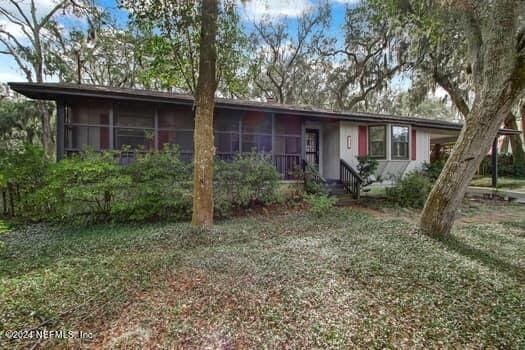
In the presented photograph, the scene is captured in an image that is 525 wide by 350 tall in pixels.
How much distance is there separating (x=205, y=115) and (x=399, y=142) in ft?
29.4

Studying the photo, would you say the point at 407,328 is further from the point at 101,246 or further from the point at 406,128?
the point at 406,128

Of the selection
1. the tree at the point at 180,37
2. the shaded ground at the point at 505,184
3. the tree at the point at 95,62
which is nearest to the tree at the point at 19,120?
the tree at the point at 95,62

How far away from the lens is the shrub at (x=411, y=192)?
9133 mm

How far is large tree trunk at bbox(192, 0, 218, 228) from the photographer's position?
5.28m

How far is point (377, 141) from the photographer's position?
11.3 metres

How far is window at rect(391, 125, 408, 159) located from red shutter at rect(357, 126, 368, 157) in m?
1.12

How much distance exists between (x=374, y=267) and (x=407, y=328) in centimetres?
126

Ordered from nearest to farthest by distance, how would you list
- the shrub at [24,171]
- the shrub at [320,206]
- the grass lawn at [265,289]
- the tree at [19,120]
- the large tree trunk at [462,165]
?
the grass lawn at [265,289], the large tree trunk at [462,165], the shrub at [24,171], the shrub at [320,206], the tree at [19,120]

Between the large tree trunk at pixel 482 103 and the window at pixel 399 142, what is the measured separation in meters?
5.78

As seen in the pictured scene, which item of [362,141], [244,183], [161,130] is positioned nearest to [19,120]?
[161,130]

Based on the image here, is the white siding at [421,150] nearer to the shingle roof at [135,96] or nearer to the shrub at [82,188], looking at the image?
the shingle roof at [135,96]

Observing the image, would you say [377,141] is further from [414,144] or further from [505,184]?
[505,184]

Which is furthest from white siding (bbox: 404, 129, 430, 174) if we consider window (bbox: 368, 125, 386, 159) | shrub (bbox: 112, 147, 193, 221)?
shrub (bbox: 112, 147, 193, 221)

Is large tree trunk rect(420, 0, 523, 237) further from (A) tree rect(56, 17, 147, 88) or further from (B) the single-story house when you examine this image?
(A) tree rect(56, 17, 147, 88)
